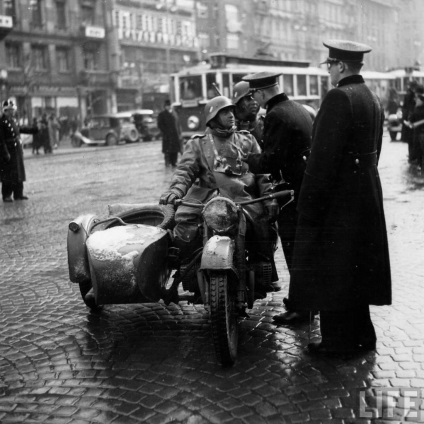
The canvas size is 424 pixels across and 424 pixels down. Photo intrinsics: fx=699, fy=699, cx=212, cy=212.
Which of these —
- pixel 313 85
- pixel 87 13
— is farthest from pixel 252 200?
pixel 87 13

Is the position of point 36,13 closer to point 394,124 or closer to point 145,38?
point 145,38

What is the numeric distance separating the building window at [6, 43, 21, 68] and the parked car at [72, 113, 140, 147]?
35.4 feet

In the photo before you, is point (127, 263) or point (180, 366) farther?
point (127, 263)

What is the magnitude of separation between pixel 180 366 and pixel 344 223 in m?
1.30

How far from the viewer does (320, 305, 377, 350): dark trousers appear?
4227mm

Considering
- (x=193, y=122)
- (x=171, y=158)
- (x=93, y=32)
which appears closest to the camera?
(x=171, y=158)

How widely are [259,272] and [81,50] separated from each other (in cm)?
4943

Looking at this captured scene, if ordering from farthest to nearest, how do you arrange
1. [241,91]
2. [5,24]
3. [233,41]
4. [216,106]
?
[233,41] → [5,24] → [241,91] → [216,106]

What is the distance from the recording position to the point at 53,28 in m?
49.4

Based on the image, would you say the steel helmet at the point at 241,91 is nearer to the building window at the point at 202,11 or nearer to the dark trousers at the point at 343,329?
the dark trousers at the point at 343,329

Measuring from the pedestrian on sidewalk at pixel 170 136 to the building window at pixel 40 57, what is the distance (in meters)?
31.0

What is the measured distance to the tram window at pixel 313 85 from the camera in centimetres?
3097

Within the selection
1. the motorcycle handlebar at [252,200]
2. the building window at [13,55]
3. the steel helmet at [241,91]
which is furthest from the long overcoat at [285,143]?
the building window at [13,55]

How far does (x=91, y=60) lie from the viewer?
52688 millimetres
